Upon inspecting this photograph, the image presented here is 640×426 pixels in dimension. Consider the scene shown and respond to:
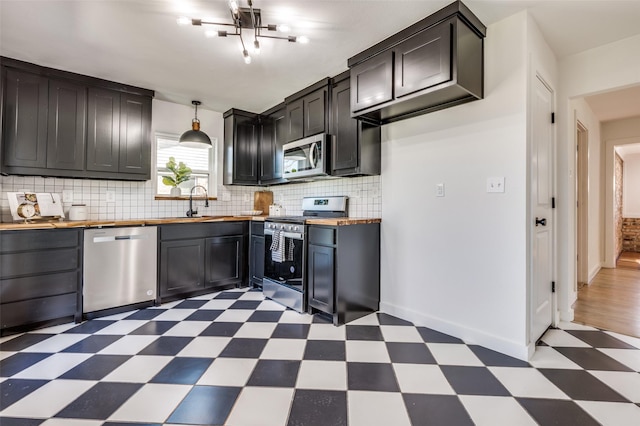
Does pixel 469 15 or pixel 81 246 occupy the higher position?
pixel 469 15

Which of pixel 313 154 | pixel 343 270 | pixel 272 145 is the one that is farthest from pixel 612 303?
pixel 272 145

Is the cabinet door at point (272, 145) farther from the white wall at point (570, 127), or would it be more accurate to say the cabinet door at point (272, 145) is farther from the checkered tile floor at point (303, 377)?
the white wall at point (570, 127)

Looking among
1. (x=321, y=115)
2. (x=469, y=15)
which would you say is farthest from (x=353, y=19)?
(x=321, y=115)

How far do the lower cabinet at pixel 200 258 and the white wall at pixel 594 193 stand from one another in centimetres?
428

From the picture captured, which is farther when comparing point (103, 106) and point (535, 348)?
point (103, 106)

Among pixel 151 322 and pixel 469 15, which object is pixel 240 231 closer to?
pixel 151 322

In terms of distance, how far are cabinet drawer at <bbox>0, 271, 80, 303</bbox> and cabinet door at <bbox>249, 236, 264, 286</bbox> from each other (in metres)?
1.67

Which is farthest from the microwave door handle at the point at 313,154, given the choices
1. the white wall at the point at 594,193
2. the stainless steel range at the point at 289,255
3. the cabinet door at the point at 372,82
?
the white wall at the point at 594,193

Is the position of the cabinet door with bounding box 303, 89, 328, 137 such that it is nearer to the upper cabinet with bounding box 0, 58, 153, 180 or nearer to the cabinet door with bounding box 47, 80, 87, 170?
the upper cabinet with bounding box 0, 58, 153, 180

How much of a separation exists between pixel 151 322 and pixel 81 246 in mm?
907

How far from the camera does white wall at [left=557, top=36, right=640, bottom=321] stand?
237 cm

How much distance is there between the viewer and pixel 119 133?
3.15 m

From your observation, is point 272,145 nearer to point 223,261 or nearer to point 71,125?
point 223,261

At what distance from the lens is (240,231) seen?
361 centimetres
